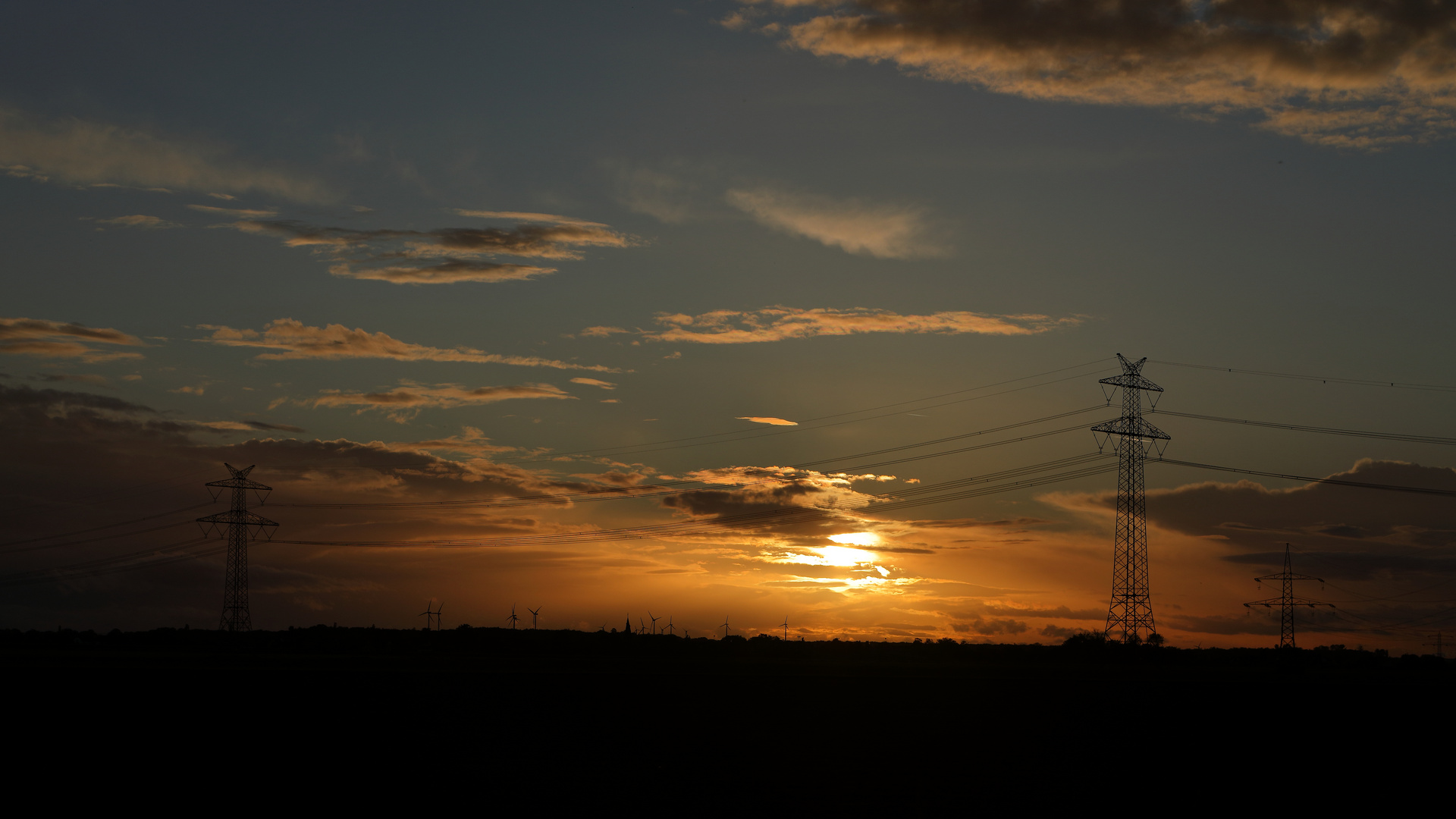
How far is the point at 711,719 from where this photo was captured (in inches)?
1796

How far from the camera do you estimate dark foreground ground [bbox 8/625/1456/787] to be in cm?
3494

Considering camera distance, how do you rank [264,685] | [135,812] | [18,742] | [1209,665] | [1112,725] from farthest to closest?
[1209,665]
[264,685]
[1112,725]
[18,742]
[135,812]

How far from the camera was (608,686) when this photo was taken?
2422 inches

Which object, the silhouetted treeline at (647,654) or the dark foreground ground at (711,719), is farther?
the silhouetted treeline at (647,654)

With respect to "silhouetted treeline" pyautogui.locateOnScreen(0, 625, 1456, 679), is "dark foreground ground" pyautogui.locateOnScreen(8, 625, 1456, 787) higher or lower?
higher

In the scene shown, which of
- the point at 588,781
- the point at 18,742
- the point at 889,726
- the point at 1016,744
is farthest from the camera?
the point at 889,726

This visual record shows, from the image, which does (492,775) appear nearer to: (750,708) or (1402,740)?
(750,708)

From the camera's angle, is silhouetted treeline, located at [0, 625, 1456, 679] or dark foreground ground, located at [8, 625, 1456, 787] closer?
dark foreground ground, located at [8, 625, 1456, 787]

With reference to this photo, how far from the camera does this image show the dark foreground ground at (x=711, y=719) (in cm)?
3494

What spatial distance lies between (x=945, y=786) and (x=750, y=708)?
1997cm

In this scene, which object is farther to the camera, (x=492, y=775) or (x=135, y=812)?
(x=492, y=775)

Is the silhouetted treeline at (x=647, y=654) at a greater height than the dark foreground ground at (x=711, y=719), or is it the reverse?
the dark foreground ground at (x=711, y=719)

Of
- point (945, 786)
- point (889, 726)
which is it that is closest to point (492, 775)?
point (945, 786)

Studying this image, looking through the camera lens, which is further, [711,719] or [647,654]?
[647,654]
